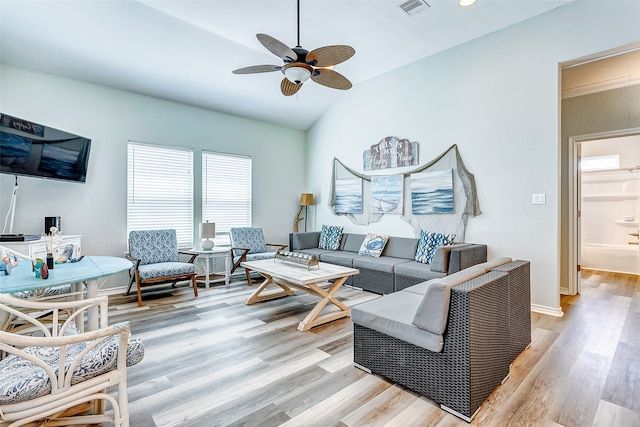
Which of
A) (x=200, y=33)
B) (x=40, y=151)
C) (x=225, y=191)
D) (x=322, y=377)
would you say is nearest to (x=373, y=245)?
(x=225, y=191)

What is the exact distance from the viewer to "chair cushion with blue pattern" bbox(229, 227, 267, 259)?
17.2 ft

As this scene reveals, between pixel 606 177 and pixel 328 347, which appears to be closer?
pixel 328 347

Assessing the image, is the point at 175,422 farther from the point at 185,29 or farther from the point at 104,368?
the point at 185,29

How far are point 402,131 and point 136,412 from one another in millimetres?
4616

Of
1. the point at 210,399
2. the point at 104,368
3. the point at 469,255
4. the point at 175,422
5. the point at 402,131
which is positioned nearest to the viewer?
the point at 104,368

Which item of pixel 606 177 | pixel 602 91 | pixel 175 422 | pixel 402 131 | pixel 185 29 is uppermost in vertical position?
pixel 185 29

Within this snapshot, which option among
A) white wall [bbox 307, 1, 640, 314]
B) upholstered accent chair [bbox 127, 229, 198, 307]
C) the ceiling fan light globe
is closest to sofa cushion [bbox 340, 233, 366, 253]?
white wall [bbox 307, 1, 640, 314]

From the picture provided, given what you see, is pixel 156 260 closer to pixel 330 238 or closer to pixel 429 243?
pixel 330 238

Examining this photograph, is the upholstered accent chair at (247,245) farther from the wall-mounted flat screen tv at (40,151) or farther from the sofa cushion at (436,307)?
the sofa cushion at (436,307)

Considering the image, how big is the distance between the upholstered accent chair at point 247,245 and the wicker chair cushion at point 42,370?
128 inches

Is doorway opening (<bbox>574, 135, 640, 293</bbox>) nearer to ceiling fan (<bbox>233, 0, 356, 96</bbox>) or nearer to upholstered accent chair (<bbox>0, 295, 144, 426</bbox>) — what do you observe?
ceiling fan (<bbox>233, 0, 356, 96</bbox>)

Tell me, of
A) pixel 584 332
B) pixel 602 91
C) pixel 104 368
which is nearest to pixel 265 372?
pixel 104 368

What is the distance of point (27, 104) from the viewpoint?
3.72 meters

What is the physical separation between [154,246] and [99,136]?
1673 mm
